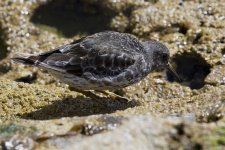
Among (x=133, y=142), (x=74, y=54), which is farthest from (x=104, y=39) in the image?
(x=133, y=142)

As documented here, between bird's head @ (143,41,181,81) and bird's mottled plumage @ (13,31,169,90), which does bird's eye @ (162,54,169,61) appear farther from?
bird's mottled plumage @ (13,31,169,90)

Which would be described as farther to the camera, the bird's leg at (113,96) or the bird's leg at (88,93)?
the bird's leg at (113,96)

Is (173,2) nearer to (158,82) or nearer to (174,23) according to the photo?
(174,23)

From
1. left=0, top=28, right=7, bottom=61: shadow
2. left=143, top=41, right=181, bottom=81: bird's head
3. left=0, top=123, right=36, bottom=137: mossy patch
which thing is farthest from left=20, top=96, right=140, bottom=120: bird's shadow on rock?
left=0, top=28, right=7, bottom=61: shadow

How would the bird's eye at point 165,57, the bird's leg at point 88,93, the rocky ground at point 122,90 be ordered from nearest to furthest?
1. the rocky ground at point 122,90
2. the bird's leg at point 88,93
3. the bird's eye at point 165,57

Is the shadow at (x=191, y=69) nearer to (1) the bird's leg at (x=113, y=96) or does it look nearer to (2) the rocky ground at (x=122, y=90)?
(2) the rocky ground at (x=122, y=90)

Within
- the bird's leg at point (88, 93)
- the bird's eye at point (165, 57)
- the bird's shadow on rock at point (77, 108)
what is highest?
the bird's eye at point (165, 57)

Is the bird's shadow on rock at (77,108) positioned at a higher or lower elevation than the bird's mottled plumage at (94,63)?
lower

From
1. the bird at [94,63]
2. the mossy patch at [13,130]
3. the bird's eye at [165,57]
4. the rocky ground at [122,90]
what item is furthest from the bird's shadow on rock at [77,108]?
the mossy patch at [13,130]

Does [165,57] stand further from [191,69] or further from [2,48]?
[2,48]
